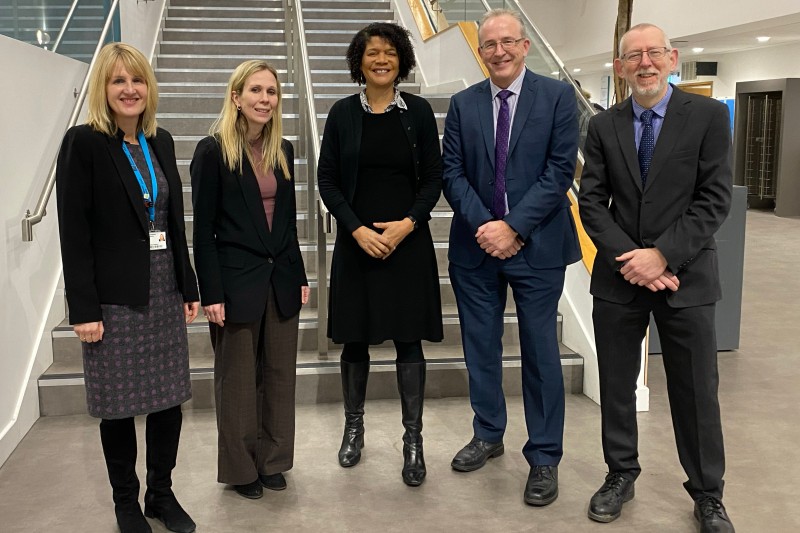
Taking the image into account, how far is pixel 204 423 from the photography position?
4105 millimetres

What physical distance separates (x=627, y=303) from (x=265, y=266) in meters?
1.31

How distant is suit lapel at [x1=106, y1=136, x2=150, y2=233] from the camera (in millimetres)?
2668

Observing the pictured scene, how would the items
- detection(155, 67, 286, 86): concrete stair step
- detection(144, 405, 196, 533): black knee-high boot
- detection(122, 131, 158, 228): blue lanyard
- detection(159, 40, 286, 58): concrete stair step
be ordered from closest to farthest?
detection(122, 131, 158, 228): blue lanyard, detection(144, 405, 196, 533): black knee-high boot, detection(155, 67, 286, 86): concrete stair step, detection(159, 40, 286, 58): concrete stair step

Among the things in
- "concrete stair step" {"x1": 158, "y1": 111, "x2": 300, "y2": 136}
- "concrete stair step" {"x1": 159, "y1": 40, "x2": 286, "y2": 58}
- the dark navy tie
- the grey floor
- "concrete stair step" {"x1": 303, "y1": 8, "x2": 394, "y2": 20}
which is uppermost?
"concrete stair step" {"x1": 303, "y1": 8, "x2": 394, "y2": 20}

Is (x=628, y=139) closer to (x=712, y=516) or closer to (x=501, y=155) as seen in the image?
(x=501, y=155)

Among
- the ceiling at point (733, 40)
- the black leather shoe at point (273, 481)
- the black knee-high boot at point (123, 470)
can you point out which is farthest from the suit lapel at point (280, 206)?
the ceiling at point (733, 40)

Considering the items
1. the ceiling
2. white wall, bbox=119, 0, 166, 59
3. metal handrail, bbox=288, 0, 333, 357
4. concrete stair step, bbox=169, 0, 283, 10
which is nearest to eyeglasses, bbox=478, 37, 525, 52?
metal handrail, bbox=288, 0, 333, 357

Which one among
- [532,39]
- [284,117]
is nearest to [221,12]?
[284,117]

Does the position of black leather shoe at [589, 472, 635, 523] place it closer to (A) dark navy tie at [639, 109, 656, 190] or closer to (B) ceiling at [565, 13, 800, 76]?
(A) dark navy tie at [639, 109, 656, 190]

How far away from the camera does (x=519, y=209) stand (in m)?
3.16

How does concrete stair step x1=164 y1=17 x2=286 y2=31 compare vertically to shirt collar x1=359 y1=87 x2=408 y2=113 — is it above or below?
above

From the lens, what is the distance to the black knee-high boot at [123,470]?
2807mm

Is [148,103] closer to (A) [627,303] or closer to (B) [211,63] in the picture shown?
(A) [627,303]

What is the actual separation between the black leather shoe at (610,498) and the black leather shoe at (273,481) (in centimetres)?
119
